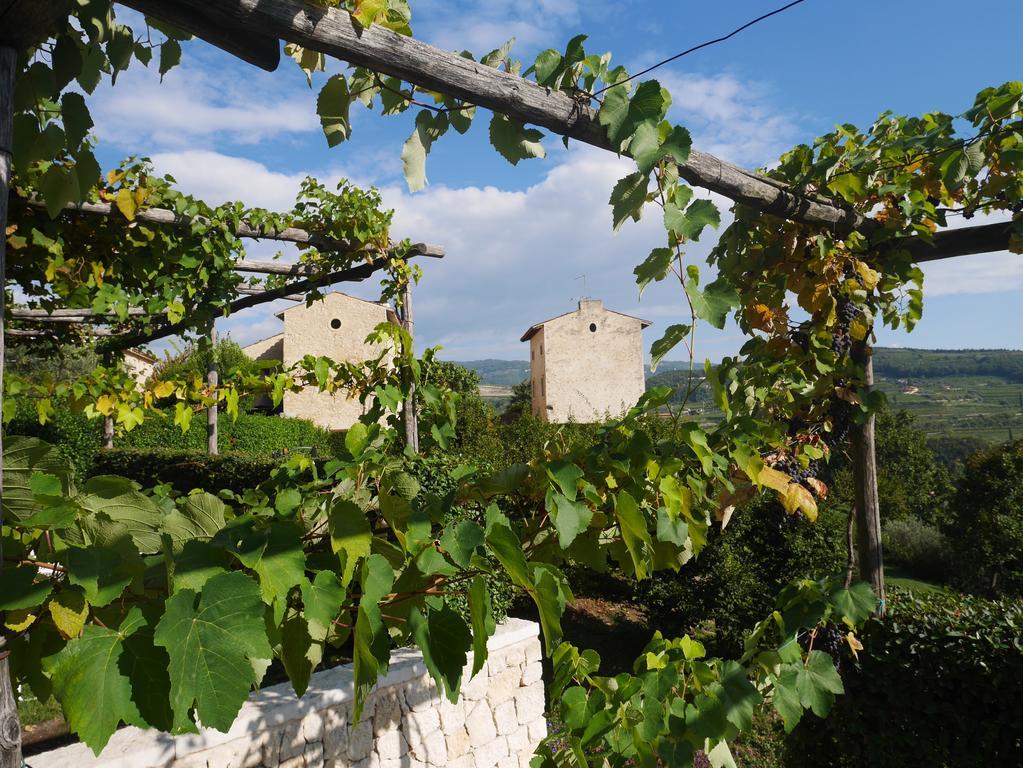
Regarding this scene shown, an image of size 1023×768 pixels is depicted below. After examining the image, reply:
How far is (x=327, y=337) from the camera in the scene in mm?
26766

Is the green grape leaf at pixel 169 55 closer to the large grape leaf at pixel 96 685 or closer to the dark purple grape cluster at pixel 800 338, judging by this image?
the large grape leaf at pixel 96 685

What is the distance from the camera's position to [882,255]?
2.87m

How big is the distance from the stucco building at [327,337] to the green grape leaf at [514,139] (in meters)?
24.8

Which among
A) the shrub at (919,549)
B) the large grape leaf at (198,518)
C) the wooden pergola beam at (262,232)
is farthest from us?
the shrub at (919,549)

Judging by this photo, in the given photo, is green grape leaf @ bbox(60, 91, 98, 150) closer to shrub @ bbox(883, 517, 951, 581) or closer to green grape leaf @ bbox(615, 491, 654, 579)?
green grape leaf @ bbox(615, 491, 654, 579)

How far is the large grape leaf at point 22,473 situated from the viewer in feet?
3.76

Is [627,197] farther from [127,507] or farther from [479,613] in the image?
[127,507]

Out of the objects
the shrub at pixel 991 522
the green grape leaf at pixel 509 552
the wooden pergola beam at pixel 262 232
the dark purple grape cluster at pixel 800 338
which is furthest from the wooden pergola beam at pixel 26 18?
the shrub at pixel 991 522

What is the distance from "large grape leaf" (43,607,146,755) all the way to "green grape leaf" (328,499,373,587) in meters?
0.32

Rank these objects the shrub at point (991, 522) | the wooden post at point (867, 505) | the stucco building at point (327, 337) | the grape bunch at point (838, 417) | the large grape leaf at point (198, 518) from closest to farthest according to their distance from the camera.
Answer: the large grape leaf at point (198, 518), the grape bunch at point (838, 417), the wooden post at point (867, 505), the shrub at point (991, 522), the stucco building at point (327, 337)

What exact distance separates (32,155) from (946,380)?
125 meters

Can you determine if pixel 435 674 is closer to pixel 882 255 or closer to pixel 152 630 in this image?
pixel 152 630

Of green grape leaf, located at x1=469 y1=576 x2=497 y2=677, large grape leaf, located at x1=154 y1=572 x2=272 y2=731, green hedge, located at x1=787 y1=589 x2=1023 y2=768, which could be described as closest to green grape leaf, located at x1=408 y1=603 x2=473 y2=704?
green grape leaf, located at x1=469 y1=576 x2=497 y2=677

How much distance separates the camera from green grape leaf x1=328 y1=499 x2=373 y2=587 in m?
1.12
